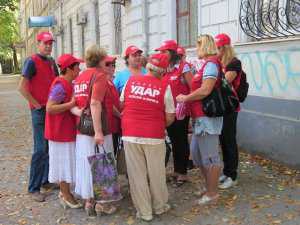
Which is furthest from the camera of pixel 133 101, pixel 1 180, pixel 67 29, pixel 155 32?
pixel 67 29

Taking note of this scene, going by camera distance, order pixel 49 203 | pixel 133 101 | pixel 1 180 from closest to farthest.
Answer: pixel 133 101 < pixel 49 203 < pixel 1 180

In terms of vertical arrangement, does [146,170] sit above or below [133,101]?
below

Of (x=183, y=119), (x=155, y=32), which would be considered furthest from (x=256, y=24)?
(x=155, y=32)

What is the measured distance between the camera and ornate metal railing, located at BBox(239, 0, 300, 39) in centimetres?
601

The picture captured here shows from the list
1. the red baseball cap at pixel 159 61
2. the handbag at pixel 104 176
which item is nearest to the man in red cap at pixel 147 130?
the red baseball cap at pixel 159 61

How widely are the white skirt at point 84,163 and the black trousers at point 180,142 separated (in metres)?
1.08

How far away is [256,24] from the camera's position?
22.2 ft

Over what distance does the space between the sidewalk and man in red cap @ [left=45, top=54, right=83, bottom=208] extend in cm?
47

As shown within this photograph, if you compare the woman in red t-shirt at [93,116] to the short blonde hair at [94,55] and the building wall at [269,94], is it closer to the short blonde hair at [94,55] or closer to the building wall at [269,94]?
the short blonde hair at [94,55]

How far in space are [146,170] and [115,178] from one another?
1.02 feet

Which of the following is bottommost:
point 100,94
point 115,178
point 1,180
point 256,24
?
point 1,180

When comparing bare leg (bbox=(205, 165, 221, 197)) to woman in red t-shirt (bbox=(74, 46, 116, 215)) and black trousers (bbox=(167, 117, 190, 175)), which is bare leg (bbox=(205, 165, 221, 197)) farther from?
woman in red t-shirt (bbox=(74, 46, 116, 215))

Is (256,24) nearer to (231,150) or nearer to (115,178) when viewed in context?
(231,150)

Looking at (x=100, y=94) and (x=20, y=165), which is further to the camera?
(x=20, y=165)
